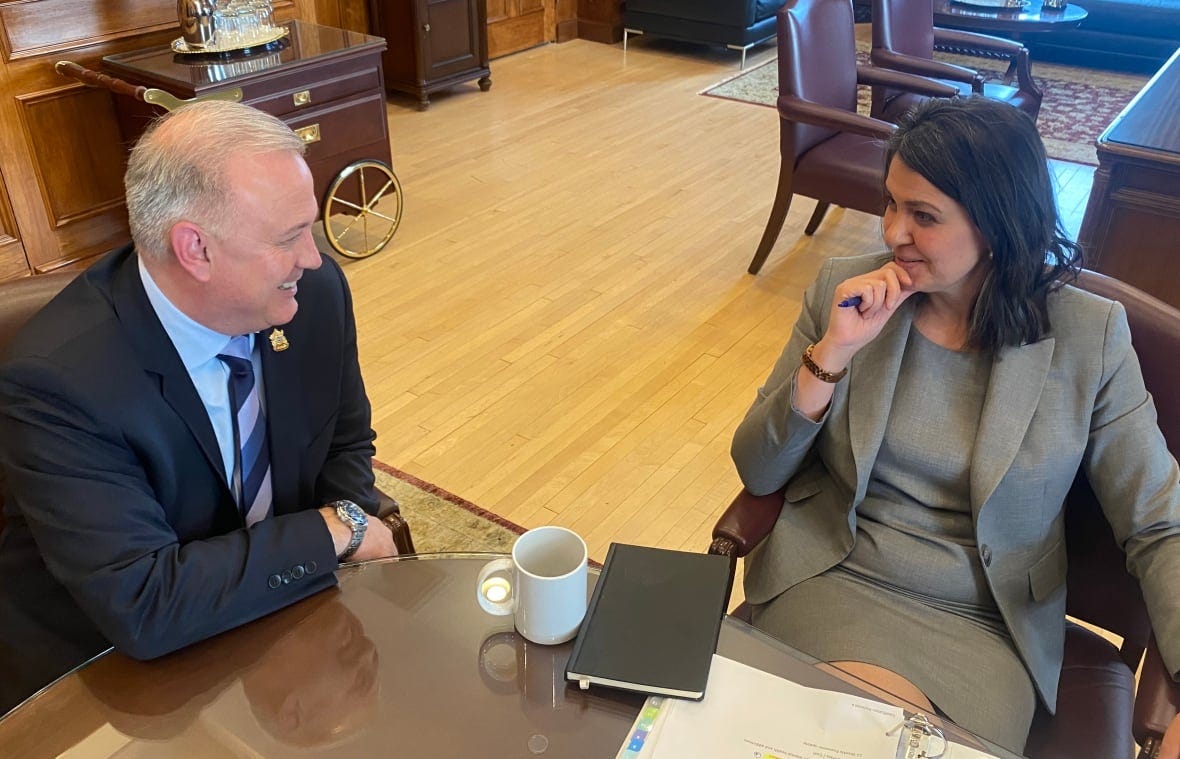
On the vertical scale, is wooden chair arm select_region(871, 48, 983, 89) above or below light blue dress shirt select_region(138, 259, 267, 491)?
below

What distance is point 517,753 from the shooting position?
99 centimetres

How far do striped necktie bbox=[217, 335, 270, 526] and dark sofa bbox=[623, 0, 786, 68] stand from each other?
16.9 feet

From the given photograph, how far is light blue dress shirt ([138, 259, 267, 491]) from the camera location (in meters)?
1.18

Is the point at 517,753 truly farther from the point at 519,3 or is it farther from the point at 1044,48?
the point at 1044,48

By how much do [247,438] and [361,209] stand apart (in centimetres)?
233

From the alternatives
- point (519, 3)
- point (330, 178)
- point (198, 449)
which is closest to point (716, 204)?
point (330, 178)

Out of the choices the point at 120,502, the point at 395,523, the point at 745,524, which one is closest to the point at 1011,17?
the point at 745,524

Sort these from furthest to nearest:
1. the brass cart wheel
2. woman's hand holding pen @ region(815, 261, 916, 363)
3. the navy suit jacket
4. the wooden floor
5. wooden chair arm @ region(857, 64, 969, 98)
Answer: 1. the brass cart wheel
2. wooden chair arm @ region(857, 64, 969, 98)
3. the wooden floor
4. woman's hand holding pen @ region(815, 261, 916, 363)
5. the navy suit jacket

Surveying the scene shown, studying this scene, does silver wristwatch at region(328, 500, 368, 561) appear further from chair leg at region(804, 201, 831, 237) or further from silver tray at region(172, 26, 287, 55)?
chair leg at region(804, 201, 831, 237)

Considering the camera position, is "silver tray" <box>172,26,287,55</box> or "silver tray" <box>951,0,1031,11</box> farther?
"silver tray" <box>951,0,1031,11</box>

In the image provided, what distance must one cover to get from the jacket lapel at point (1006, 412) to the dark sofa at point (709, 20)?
495cm

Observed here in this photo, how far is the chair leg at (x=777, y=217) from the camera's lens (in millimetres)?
3340

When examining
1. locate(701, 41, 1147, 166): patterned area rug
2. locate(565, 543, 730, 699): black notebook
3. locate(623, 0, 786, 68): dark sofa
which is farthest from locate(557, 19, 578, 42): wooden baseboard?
locate(565, 543, 730, 699): black notebook

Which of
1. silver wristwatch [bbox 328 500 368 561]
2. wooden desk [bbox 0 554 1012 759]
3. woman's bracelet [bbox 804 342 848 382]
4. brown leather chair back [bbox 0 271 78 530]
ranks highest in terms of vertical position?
brown leather chair back [bbox 0 271 78 530]
